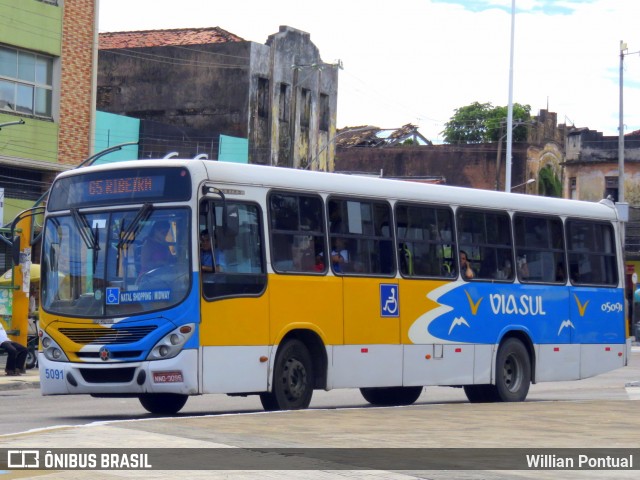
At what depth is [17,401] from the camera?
18484 millimetres

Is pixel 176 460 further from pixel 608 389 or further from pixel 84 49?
pixel 84 49

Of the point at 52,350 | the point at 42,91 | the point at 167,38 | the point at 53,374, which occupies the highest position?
the point at 167,38

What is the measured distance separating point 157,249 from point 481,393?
7.01 meters

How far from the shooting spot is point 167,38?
188ft

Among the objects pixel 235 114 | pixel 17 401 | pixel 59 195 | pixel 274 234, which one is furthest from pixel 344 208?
pixel 235 114

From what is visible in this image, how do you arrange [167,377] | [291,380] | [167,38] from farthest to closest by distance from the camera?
[167,38] → [291,380] → [167,377]

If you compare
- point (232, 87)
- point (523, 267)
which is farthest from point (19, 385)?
point (232, 87)

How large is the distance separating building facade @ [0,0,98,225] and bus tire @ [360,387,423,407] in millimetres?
15321

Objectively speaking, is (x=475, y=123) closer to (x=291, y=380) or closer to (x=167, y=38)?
(x=167, y=38)

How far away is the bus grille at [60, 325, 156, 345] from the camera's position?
47.9 feet

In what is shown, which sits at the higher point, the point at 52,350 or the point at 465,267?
the point at 465,267

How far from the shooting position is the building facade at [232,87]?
2095 inches

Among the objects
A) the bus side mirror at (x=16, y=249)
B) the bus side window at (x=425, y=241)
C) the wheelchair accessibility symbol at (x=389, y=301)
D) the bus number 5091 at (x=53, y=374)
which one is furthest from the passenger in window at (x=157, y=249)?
the bus side window at (x=425, y=241)

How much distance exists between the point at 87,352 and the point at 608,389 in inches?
521
